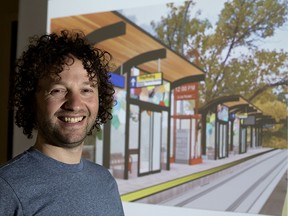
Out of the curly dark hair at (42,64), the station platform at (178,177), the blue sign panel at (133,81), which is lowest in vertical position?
the station platform at (178,177)

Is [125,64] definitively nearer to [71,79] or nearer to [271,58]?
[271,58]

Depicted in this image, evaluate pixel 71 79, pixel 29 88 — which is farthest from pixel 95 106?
pixel 29 88

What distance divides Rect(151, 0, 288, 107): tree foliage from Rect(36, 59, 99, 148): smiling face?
1.02 meters

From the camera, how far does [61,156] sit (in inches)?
41.4

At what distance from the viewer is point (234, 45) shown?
6.23 feet

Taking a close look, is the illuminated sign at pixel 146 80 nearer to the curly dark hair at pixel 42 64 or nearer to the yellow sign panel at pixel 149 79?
the yellow sign panel at pixel 149 79

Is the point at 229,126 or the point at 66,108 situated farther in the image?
the point at 229,126

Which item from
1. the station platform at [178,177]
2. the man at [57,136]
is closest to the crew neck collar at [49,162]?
the man at [57,136]

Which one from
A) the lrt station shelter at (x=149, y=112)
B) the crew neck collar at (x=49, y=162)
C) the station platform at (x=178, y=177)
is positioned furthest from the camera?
the lrt station shelter at (x=149, y=112)

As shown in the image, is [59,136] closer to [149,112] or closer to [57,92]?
[57,92]

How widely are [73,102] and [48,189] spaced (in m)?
0.24

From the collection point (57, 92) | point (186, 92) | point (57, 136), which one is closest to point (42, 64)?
point (57, 92)

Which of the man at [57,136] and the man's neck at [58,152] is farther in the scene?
the man's neck at [58,152]

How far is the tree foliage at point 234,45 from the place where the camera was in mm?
1803
